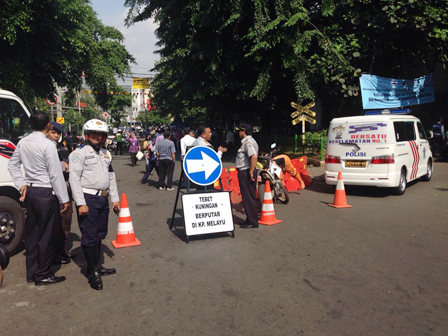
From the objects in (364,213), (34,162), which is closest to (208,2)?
(364,213)

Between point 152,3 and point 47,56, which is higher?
point 152,3

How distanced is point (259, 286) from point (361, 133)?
640 cm

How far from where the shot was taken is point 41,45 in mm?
16125

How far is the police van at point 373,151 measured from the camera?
9.35m

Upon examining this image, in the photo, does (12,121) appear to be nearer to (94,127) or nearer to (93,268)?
(94,127)

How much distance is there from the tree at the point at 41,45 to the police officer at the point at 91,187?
10814mm

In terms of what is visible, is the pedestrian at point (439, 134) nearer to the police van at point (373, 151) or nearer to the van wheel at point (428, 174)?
the van wheel at point (428, 174)

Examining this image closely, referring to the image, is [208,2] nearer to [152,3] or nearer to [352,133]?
[152,3]

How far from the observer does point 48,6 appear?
15109mm

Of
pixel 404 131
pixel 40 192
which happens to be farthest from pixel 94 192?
pixel 404 131

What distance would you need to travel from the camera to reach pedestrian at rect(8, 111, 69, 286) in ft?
14.5

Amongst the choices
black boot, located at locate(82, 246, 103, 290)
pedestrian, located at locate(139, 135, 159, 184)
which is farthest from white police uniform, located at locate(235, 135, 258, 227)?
pedestrian, located at locate(139, 135, 159, 184)

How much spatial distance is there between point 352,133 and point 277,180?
2357mm

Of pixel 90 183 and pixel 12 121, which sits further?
pixel 12 121
